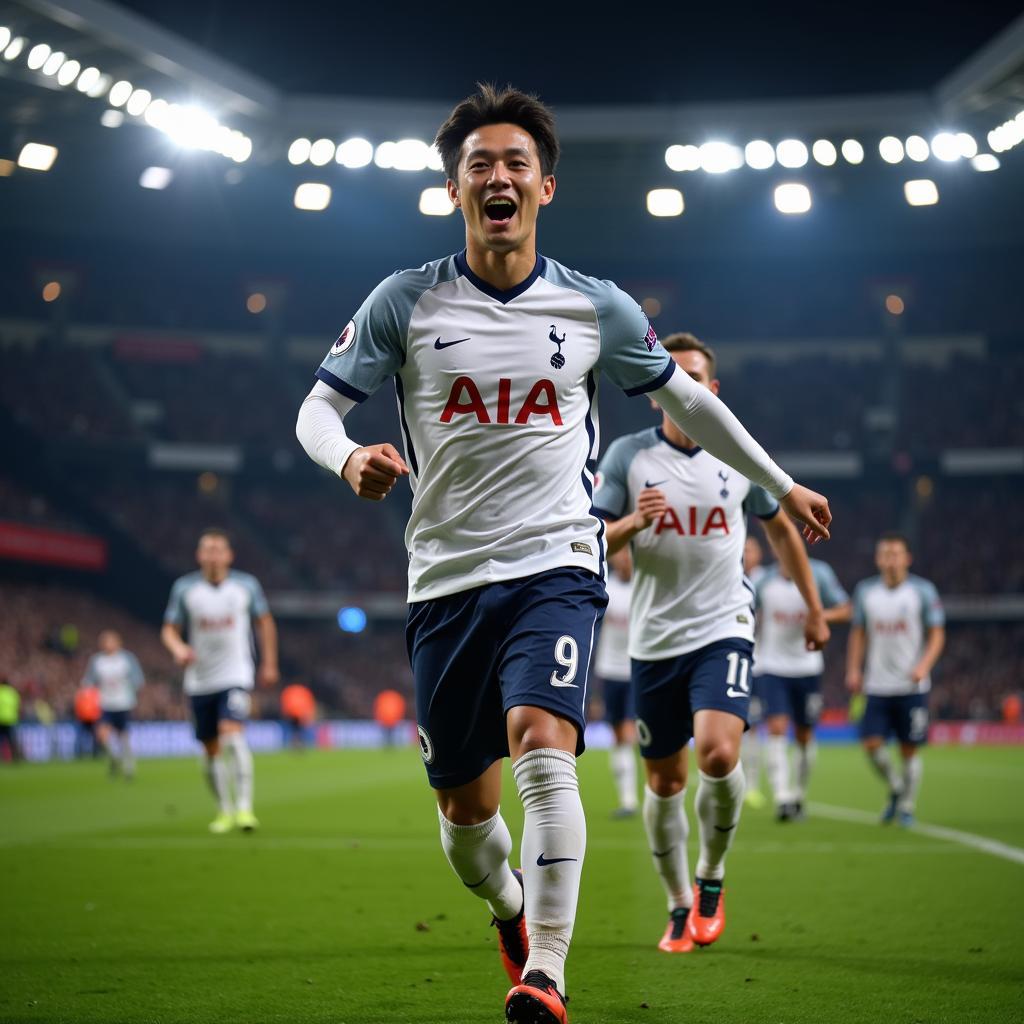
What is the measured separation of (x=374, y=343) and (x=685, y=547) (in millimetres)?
2538

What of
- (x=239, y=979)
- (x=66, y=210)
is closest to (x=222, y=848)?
(x=239, y=979)

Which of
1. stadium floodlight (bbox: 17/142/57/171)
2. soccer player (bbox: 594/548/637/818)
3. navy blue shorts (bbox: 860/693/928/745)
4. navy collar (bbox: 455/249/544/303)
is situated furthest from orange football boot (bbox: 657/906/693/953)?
stadium floodlight (bbox: 17/142/57/171)

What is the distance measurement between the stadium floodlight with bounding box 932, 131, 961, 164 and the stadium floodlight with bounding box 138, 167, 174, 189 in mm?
18799

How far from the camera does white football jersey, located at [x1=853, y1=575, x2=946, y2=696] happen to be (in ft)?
40.7

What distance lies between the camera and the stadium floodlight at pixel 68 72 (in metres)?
27.3

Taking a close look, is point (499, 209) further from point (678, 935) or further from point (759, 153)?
point (759, 153)

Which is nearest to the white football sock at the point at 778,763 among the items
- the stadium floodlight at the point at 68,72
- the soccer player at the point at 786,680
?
the soccer player at the point at 786,680

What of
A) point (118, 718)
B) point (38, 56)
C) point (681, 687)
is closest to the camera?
point (681, 687)

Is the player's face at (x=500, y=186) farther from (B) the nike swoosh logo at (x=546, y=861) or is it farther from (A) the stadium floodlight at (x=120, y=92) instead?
(A) the stadium floodlight at (x=120, y=92)

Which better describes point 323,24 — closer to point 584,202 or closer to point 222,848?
point 584,202

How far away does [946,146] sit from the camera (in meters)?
32.2

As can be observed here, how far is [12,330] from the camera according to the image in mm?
45812

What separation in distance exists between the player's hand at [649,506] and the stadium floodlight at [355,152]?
29291 millimetres

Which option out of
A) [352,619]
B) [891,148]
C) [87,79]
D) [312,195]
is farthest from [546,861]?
[352,619]
